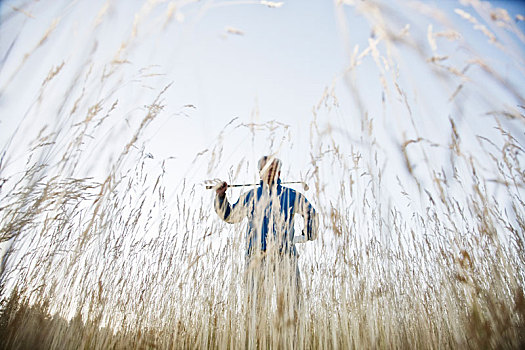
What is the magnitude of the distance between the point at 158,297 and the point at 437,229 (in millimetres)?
1974

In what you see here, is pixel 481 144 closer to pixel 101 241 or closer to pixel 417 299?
pixel 417 299

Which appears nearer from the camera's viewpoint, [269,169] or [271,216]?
[271,216]

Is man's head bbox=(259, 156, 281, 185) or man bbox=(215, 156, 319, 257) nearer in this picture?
man's head bbox=(259, 156, 281, 185)

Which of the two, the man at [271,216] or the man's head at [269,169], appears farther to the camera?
the man at [271,216]

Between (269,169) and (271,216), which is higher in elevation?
(269,169)

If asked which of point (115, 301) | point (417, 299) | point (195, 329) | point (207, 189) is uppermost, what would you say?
point (207, 189)

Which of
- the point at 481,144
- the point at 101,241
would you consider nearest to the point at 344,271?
the point at 481,144

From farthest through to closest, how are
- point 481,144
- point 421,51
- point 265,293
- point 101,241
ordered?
point 101,241, point 265,293, point 481,144, point 421,51

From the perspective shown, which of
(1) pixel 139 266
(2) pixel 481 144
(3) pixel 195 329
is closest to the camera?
(2) pixel 481 144

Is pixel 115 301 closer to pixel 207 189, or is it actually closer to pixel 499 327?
pixel 207 189

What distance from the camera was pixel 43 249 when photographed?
5.54 ft

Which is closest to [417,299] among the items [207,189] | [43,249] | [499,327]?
[499,327]

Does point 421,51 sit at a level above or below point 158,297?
above

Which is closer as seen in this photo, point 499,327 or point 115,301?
point 499,327
